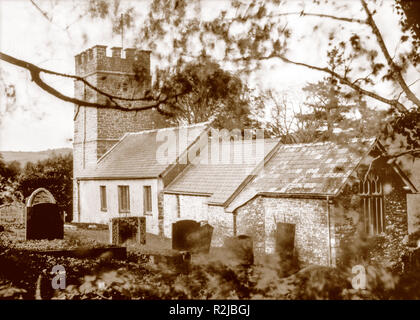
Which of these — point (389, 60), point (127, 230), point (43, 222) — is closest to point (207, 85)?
point (389, 60)

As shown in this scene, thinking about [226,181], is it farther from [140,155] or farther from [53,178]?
[53,178]

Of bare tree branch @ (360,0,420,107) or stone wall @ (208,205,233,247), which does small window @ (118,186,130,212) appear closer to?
stone wall @ (208,205,233,247)

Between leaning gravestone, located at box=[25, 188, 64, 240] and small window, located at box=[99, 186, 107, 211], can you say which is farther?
small window, located at box=[99, 186, 107, 211]

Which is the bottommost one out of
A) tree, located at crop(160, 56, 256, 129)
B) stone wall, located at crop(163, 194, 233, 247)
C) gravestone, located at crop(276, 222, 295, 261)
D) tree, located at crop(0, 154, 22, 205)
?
gravestone, located at crop(276, 222, 295, 261)

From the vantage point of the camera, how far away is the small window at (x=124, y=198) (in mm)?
25359

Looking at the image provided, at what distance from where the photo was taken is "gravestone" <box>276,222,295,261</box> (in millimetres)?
15578

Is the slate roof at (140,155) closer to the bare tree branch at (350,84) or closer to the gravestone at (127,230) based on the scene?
the gravestone at (127,230)

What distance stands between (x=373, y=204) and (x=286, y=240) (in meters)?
3.55

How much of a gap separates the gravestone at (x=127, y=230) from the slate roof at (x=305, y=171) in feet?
11.7

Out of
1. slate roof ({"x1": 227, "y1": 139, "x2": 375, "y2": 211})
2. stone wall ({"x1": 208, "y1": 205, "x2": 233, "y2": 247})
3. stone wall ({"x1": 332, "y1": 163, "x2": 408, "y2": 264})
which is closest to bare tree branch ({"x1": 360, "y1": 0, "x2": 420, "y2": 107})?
slate roof ({"x1": 227, "y1": 139, "x2": 375, "y2": 211})

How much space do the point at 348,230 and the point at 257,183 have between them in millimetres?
4387

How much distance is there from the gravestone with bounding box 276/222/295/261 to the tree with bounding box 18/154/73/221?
16.2 metres

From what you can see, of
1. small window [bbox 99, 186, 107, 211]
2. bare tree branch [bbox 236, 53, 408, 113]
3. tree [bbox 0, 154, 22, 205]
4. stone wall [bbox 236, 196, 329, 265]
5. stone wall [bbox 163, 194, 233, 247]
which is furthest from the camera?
small window [bbox 99, 186, 107, 211]
